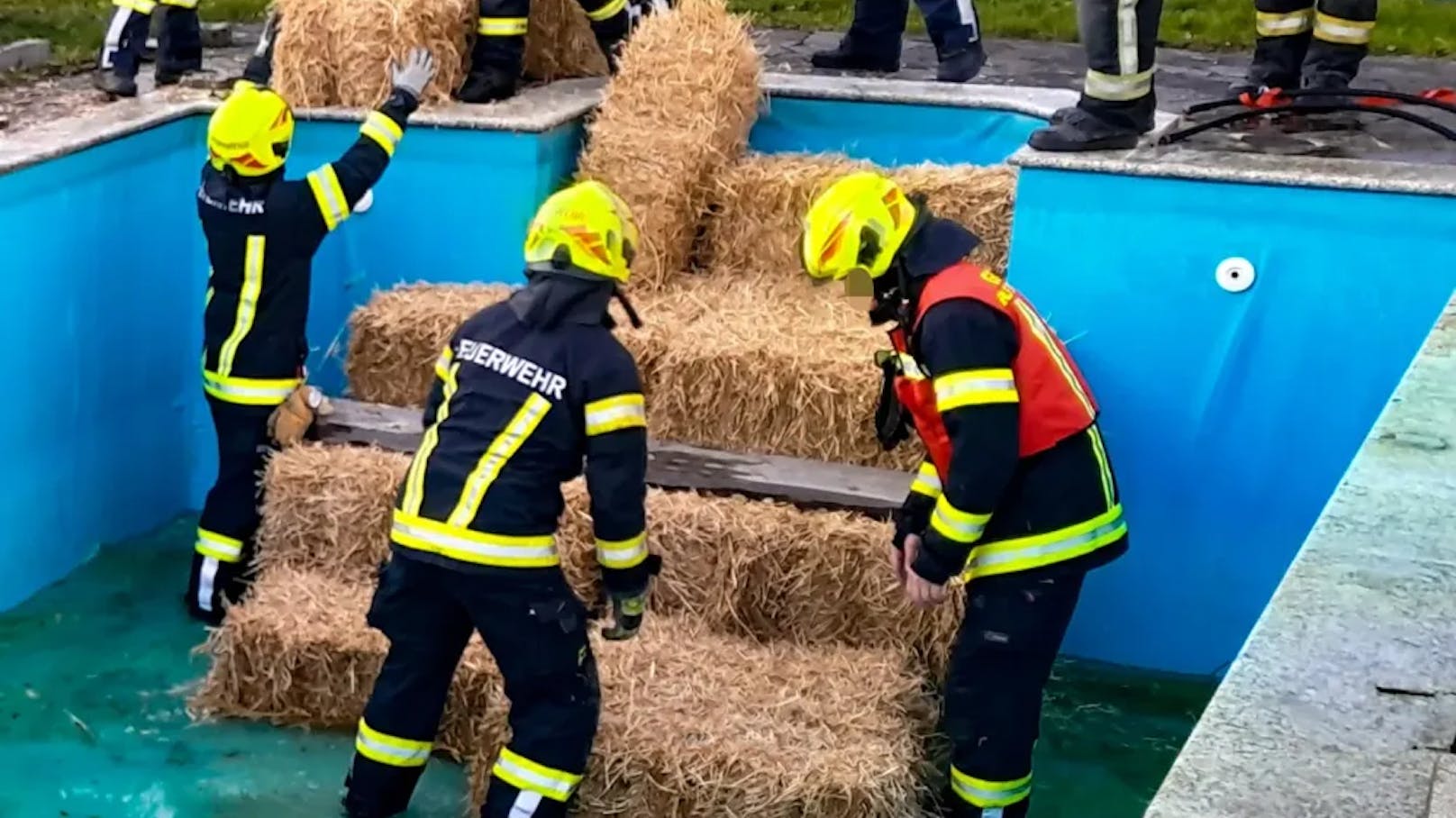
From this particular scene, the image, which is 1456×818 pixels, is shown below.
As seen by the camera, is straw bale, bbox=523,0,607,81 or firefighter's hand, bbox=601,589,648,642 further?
straw bale, bbox=523,0,607,81

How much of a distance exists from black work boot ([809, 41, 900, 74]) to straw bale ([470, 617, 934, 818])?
3.52 m

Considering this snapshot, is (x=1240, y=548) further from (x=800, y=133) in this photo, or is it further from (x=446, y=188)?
(x=446, y=188)

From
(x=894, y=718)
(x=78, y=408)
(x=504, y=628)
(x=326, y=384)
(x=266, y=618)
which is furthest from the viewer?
(x=326, y=384)

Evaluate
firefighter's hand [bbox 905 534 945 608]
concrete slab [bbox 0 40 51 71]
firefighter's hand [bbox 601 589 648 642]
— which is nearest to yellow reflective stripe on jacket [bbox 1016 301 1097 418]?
firefighter's hand [bbox 905 534 945 608]

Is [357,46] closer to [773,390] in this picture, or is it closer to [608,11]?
[608,11]

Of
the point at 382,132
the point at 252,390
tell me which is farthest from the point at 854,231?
the point at 252,390

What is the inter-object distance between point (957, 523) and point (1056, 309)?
1633mm

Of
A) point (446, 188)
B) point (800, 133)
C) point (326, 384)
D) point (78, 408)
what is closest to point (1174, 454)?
point (800, 133)

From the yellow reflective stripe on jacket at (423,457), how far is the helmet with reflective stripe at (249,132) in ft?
4.88

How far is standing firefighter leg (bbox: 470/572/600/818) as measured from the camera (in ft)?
13.4

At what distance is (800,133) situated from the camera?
688 centimetres

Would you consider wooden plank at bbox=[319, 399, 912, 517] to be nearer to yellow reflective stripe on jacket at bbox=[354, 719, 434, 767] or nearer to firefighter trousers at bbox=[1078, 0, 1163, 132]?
yellow reflective stripe on jacket at bbox=[354, 719, 434, 767]

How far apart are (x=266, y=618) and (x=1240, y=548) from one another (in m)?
3.00

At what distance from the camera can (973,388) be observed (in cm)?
395
